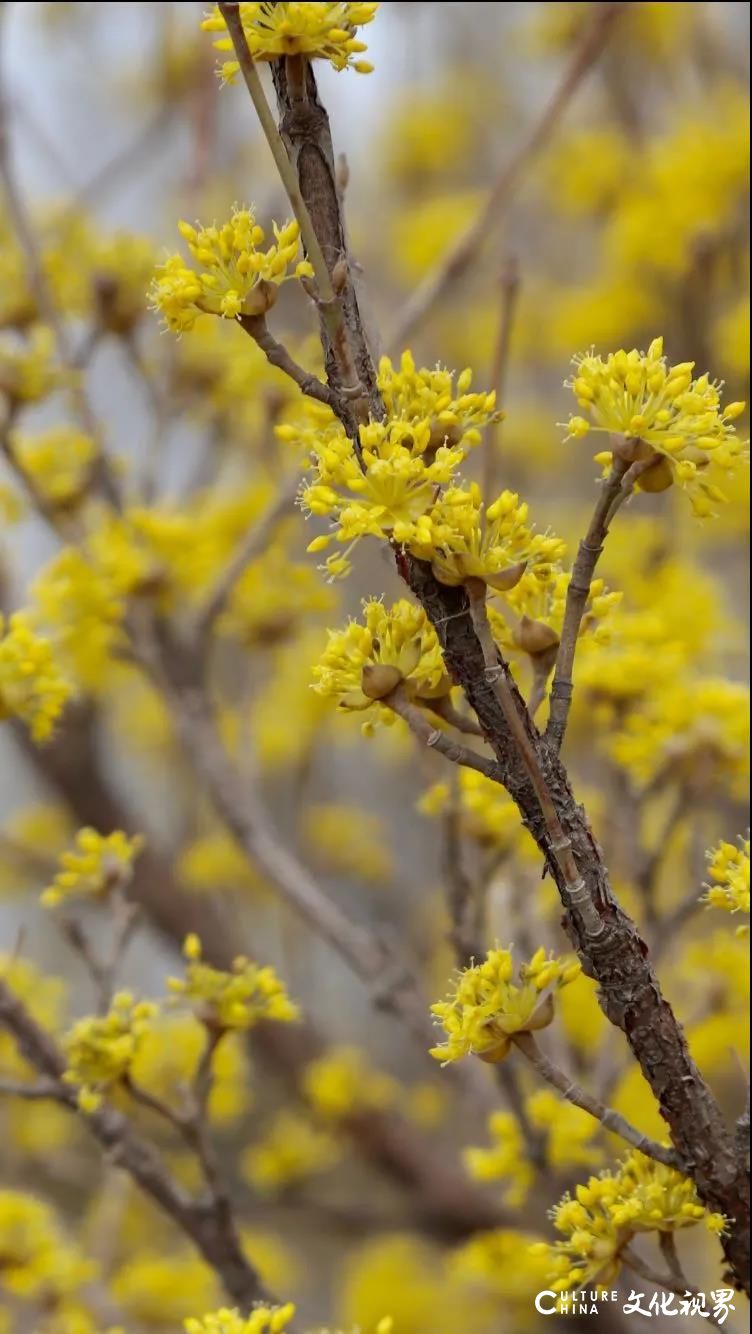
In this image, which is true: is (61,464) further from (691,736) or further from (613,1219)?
(613,1219)

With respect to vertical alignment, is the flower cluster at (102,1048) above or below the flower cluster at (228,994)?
below

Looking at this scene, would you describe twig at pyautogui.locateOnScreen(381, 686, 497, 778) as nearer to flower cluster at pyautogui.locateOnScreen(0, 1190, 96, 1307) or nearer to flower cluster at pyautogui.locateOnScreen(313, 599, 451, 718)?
flower cluster at pyautogui.locateOnScreen(313, 599, 451, 718)

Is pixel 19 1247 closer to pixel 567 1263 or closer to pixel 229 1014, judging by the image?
pixel 229 1014

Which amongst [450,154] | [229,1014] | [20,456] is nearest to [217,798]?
[20,456]

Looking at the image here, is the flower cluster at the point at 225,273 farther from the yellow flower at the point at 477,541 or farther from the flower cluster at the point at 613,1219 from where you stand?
the flower cluster at the point at 613,1219

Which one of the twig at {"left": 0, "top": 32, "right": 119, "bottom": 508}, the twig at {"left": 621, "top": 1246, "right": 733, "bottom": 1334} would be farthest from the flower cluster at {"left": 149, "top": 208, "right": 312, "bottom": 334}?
the twig at {"left": 0, "top": 32, "right": 119, "bottom": 508}

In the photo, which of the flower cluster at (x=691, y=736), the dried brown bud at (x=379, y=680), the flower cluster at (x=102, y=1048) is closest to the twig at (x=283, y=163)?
the dried brown bud at (x=379, y=680)
